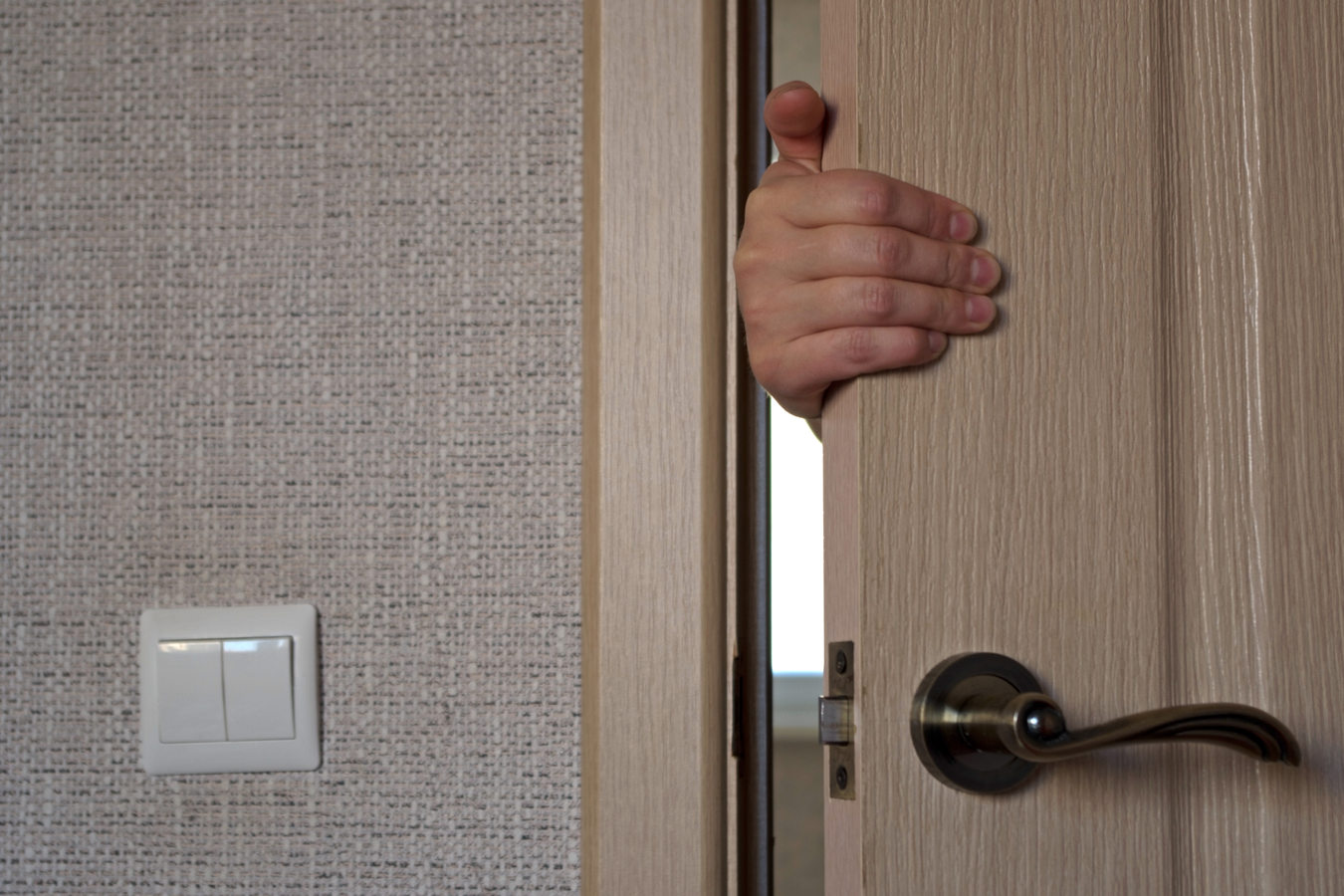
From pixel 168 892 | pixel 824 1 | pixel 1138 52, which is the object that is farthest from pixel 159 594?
pixel 1138 52

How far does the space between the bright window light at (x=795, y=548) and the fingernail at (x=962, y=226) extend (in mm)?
3143

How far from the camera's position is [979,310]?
0.41 m

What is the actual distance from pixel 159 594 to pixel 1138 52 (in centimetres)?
68

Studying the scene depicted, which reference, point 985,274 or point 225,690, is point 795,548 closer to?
point 225,690

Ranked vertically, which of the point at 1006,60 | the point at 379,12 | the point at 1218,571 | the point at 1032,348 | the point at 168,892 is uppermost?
the point at 379,12

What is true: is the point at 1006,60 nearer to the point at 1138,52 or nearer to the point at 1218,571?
the point at 1138,52

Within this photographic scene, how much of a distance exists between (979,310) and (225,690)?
0.54 metres

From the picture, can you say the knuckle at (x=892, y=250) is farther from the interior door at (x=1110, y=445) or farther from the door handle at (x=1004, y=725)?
the door handle at (x=1004, y=725)

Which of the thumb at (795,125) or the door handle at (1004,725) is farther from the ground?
the thumb at (795,125)

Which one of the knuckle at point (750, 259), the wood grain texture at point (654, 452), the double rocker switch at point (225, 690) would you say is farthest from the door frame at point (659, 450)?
the double rocker switch at point (225, 690)

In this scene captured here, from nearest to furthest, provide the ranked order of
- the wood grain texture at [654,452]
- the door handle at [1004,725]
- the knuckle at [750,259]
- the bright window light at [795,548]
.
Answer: the door handle at [1004,725] < the knuckle at [750,259] < the wood grain texture at [654,452] < the bright window light at [795,548]

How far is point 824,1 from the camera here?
0.46 meters

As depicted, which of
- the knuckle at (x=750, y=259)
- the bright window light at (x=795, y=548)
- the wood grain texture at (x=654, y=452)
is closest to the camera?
the knuckle at (x=750, y=259)

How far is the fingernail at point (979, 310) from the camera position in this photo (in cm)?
41
